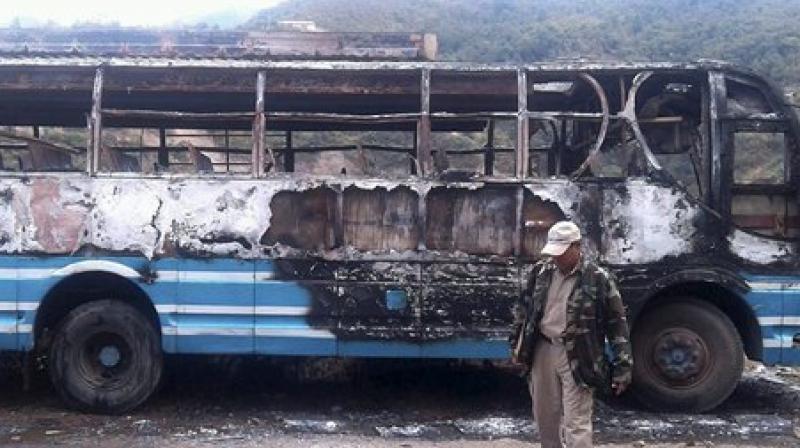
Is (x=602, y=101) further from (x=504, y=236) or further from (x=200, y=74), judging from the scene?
(x=200, y=74)

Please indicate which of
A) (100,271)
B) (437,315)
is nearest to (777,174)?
(437,315)

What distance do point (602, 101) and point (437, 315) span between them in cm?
218

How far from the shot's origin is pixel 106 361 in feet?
23.3

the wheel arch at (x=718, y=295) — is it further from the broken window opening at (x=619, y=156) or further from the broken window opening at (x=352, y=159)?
the broken window opening at (x=352, y=159)

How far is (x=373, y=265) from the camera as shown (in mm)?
6984

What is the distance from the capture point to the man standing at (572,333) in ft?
15.5

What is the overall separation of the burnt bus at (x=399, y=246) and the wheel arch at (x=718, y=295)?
17mm

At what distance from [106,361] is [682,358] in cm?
468

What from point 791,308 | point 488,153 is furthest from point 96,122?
point 791,308

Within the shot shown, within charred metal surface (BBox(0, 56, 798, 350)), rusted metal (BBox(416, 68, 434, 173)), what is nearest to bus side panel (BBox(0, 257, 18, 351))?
charred metal surface (BBox(0, 56, 798, 350))

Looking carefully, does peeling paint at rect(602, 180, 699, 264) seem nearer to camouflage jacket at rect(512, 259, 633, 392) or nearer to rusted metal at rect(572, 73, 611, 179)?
rusted metal at rect(572, 73, 611, 179)

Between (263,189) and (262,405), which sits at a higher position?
(263,189)

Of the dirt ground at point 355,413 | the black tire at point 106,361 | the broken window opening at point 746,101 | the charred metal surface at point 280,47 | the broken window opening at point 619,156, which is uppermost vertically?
the charred metal surface at point 280,47

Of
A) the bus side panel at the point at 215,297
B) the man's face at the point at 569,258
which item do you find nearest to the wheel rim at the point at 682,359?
the man's face at the point at 569,258
